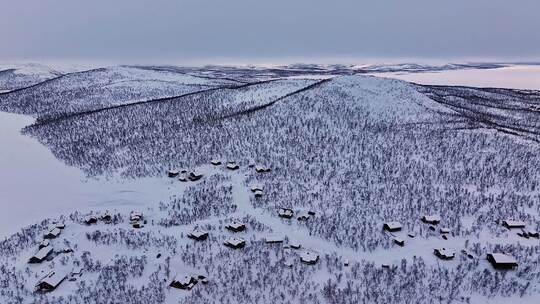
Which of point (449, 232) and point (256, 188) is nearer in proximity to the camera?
point (449, 232)

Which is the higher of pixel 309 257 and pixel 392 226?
pixel 392 226

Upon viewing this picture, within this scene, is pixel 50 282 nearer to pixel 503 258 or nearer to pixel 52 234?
pixel 52 234

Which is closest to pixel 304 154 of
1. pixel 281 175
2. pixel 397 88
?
pixel 281 175

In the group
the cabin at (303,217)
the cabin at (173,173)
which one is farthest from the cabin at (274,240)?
the cabin at (173,173)

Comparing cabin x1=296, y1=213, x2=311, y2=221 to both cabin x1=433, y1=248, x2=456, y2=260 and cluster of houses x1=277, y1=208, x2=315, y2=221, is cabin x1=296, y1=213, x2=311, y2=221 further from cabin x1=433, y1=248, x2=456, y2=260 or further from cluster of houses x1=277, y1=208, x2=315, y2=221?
cabin x1=433, y1=248, x2=456, y2=260

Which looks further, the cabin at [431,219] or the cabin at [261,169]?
the cabin at [261,169]

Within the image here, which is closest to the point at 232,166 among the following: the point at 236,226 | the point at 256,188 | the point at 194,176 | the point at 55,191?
the point at 194,176

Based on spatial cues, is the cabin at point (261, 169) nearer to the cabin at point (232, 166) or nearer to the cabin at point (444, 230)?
the cabin at point (232, 166)

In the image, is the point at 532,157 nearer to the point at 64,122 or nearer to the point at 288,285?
the point at 288,285
